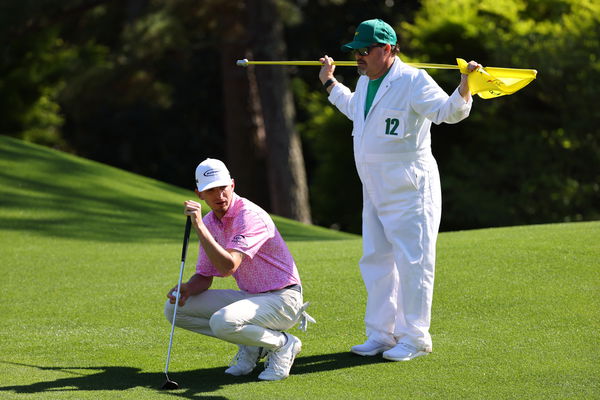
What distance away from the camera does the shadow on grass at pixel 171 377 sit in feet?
17.2

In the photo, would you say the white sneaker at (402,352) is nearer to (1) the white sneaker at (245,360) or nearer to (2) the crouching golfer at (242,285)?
(2) the crouching golfer at (242,285)

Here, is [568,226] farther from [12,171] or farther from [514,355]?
[12,171]

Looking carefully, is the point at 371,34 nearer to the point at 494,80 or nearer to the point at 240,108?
the point at 494,80

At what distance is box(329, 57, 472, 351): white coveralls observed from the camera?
17.6 ft

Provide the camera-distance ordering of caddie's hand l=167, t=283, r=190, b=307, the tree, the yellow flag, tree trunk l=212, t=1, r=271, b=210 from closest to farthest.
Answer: the yellow flag, caddie's hand l=167, t=283, r=190, b=307, the tree, tree trunk l=212, t=1, r=271, b=210

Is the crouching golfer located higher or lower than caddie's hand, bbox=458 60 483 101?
lower

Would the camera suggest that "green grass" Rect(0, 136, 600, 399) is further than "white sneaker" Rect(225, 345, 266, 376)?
No

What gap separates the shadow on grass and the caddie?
0.33 meters

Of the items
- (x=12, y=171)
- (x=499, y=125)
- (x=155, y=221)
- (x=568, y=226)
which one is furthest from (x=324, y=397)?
(x=499, y=125)

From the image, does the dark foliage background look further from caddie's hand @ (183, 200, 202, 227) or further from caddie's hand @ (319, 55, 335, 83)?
caddie's hand @ (183, 200, 202, 227)

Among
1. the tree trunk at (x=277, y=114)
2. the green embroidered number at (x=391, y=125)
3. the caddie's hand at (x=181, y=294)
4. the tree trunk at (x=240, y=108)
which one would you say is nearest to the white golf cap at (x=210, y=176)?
the caddie's hand at (x=181, y=294)

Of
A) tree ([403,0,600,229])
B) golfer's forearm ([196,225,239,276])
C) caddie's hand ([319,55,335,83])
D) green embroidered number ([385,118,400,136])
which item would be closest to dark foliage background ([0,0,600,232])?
tree ([403,0,600,229])

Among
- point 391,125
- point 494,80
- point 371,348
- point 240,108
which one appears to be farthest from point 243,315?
point 240,108

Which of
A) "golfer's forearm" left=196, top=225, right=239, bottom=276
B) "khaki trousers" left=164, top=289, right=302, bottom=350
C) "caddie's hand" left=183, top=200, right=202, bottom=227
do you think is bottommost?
"khaki trousers" left=164, top=289, right=302, bottom=350
